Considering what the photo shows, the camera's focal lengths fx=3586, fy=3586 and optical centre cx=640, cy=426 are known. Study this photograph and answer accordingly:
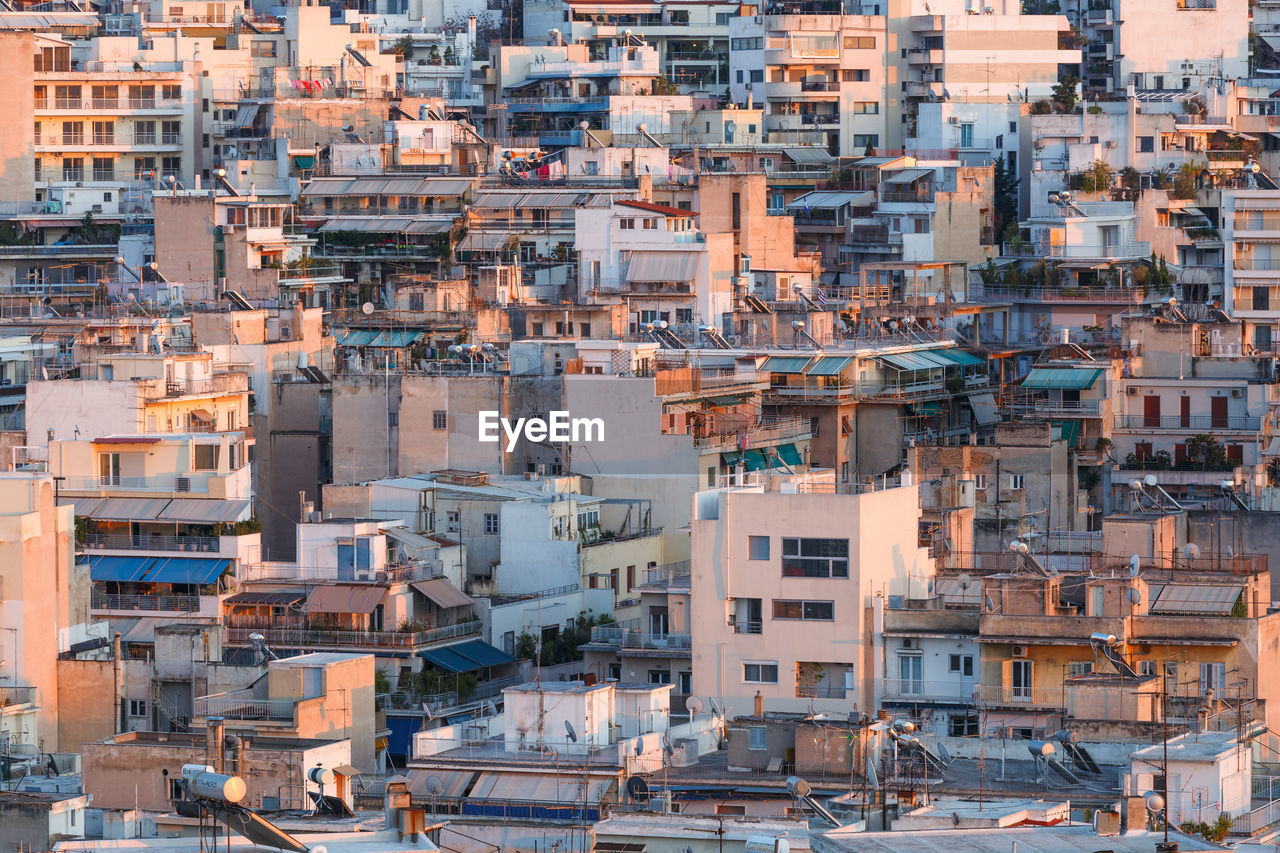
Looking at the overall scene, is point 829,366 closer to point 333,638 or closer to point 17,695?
point 333,638

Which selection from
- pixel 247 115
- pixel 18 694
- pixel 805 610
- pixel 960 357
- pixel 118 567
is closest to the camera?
pixel 805 610

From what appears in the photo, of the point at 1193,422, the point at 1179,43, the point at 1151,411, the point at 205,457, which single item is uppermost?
the point at 1179,43

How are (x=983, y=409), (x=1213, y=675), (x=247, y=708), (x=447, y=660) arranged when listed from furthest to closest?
(x=983, y=409)
(x=447, y=660)
(x=1213, y=675)
(x=247, y=708)

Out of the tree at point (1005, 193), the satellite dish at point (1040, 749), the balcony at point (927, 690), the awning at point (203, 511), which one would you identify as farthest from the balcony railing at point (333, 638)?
the tree at point (1005, 193)

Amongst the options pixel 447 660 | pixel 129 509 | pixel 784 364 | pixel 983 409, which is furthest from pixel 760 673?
pixel 983 409

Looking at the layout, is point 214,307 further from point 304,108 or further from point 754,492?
point 754,492

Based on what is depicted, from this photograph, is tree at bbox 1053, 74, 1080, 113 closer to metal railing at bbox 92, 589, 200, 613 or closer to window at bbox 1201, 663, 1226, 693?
metal railing at bbox 92, 589, 200, 613
